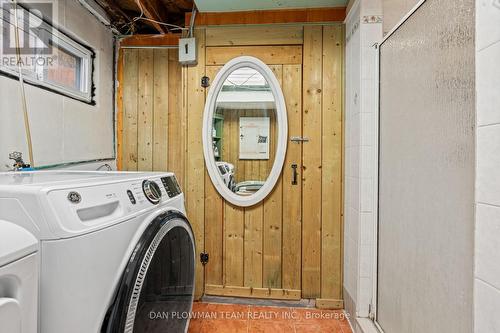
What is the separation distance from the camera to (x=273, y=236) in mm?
1937

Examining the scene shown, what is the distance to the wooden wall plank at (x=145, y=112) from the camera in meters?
2.25

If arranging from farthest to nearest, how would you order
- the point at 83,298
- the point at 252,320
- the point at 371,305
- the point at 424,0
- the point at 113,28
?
1. the point at 113,28
2. the point at 252,320
3. the point at 371,305
4. the point at 424,0
5. the point at 83,298

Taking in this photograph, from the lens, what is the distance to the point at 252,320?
5.71 feet

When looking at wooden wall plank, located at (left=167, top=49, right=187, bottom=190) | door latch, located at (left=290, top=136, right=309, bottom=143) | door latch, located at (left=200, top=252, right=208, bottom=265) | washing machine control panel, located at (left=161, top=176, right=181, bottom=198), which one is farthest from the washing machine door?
wooden wall plank, located at (left=167, top=49, right=187, bottom=190)

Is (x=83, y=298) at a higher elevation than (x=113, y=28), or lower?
lower

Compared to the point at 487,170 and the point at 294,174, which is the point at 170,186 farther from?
the point at 487,170

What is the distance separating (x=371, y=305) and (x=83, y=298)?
1484mm

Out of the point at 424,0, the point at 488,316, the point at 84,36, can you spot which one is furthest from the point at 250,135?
the point at 488,316

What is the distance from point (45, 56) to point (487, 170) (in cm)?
217

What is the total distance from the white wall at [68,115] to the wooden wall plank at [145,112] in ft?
0.72

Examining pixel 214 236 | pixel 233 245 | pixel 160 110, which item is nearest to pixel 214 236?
pixel 214 236

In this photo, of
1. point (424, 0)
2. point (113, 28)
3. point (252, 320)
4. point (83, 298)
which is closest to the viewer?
point (83, 298)

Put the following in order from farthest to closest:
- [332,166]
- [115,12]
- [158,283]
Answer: [115,12] → [332,166] → [158,283]

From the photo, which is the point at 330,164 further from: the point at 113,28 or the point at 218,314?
the point at 113,28
